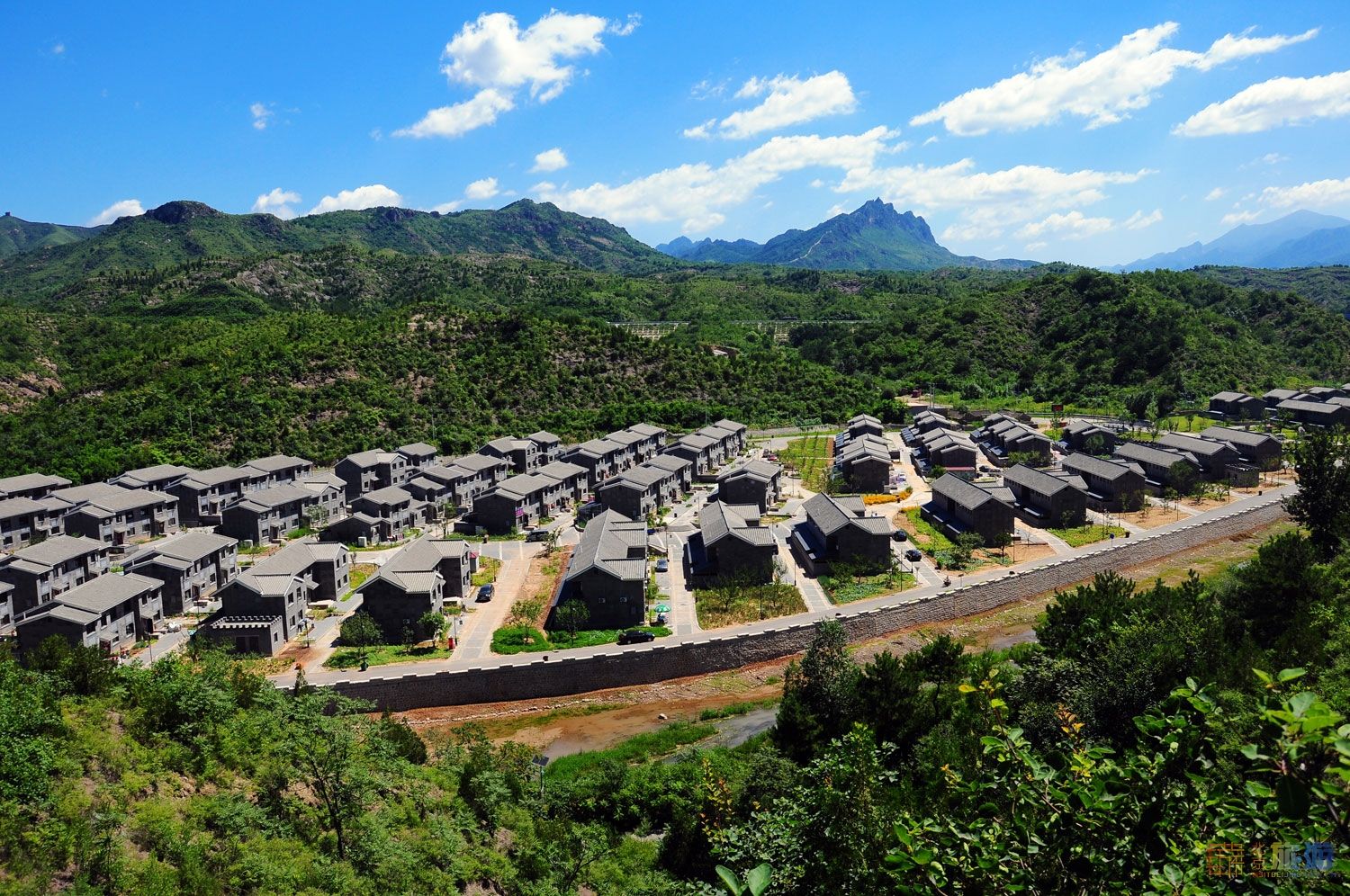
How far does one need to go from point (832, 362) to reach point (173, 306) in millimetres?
92888

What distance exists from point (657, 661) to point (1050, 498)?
1168 inches

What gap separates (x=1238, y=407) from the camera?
70.7 meters

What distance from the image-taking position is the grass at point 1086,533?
1676 inches

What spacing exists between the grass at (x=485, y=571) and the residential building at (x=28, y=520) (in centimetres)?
2671

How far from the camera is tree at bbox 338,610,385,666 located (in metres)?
30.5

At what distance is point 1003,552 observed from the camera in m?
41.2

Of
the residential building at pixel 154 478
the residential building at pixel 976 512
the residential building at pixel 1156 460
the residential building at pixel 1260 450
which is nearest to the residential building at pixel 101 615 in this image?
the residential building at pixel 154 478

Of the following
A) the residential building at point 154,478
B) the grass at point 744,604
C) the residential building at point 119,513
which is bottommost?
the grass at point 744,604

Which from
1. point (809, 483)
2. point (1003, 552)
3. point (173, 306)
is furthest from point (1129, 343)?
point (173, 306)

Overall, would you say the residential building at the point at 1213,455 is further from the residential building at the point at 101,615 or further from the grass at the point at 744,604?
the residential building at the point at 101,615

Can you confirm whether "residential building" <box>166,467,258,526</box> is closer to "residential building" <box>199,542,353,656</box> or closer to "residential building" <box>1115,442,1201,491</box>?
"residential building" <box>199,542,353,656</box>

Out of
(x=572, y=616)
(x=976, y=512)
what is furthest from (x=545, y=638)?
(x=976, y=512)

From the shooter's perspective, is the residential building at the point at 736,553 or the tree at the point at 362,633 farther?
the residential building at the point at 736,553

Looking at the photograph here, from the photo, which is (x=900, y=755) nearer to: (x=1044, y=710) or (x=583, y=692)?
(x=1044, y=710)
